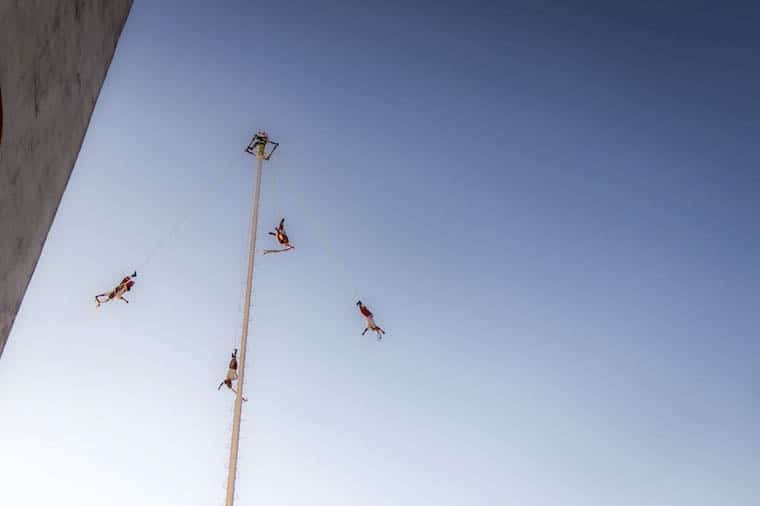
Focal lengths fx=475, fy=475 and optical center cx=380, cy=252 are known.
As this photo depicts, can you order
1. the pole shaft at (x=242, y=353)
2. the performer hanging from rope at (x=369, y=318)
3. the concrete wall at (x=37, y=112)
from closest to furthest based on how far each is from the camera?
the concrete wall at (x=37, y=112)
the pole shaft at (x=242, y=353)
the performer hanging from rope at (x=369, y=318)

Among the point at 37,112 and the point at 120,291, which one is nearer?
the point at 37,112

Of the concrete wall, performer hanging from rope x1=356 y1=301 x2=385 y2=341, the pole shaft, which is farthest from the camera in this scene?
performer hanging from rope x1=356 y1=301 x2=385 y2=341

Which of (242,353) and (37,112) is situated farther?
(242,353)

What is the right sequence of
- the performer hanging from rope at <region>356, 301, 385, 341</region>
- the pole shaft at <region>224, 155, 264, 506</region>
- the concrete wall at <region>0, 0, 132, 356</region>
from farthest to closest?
the performer hanging from rope at <region>356, 301, 385, 341</region> → the pole shaft at <region>224, 155, 264, 506</region> → the concrete wall at <region>0, 0, 132, 356</region>

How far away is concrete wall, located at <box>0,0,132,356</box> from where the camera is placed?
11.1 feet

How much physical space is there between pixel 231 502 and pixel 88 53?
6311 millimetres

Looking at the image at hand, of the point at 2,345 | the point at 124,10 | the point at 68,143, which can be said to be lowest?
the point at 2,345

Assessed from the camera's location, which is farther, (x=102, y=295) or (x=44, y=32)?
(x=102, y=295)

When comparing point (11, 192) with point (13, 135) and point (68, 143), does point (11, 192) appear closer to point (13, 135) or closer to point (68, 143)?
point (13, 135)

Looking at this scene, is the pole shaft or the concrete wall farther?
the pole shaft

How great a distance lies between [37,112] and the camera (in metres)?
3.90

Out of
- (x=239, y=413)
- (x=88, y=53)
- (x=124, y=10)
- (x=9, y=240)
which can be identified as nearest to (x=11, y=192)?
(x=9, y=240)

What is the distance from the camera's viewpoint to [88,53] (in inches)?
195

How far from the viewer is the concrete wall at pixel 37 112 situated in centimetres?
337
